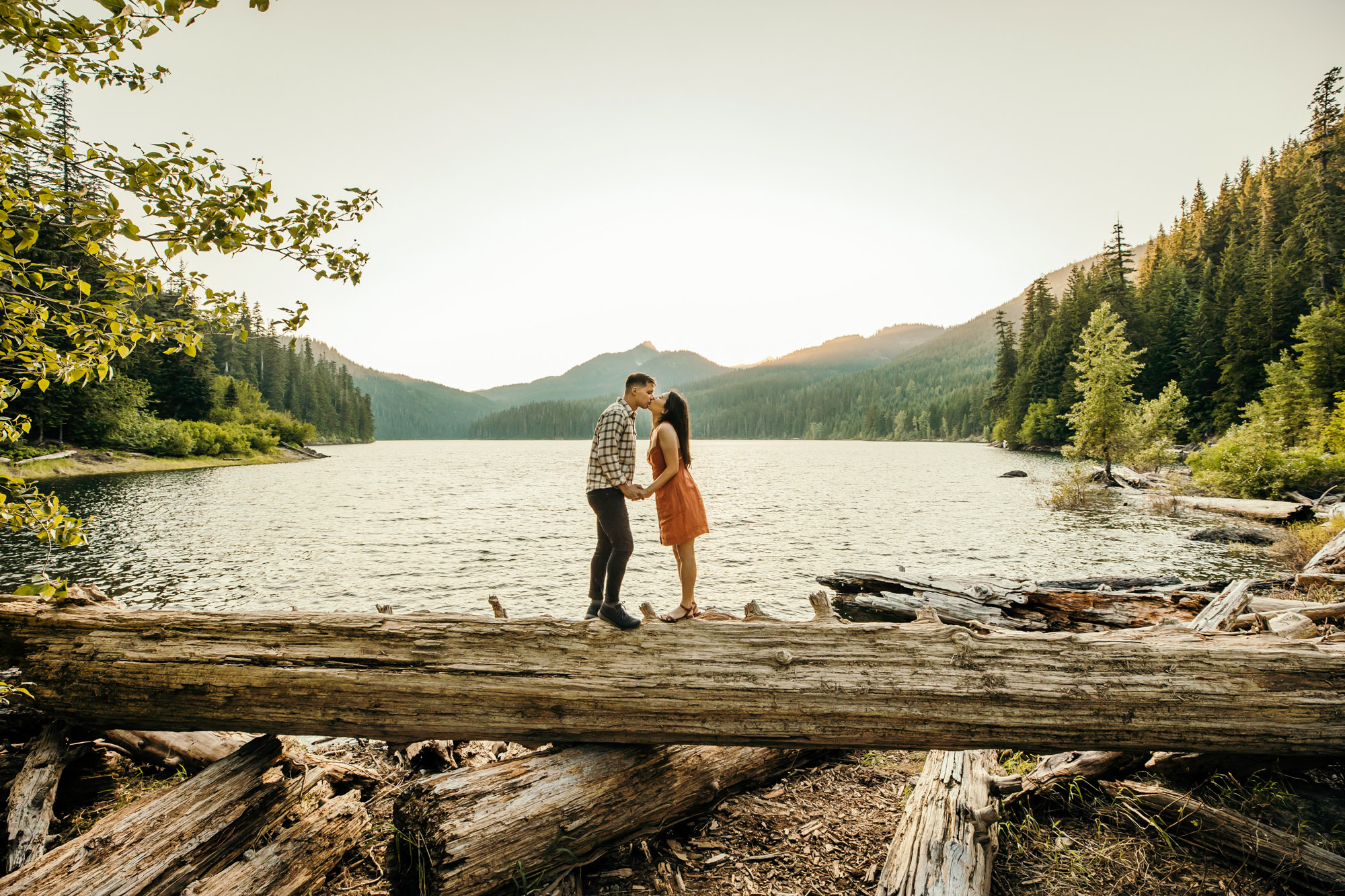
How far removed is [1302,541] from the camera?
15805 millimetres

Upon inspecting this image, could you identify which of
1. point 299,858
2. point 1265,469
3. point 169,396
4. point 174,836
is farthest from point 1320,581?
point 169,396

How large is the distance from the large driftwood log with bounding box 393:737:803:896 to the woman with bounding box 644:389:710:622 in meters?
2.31

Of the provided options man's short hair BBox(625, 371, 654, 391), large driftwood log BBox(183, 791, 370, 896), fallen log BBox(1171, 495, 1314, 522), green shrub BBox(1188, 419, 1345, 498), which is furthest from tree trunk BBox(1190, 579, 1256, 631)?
green shrub BBox(1188, 419, 1345, 498)

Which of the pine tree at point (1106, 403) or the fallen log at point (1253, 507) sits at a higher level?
the pine tree at point (1106, 403)

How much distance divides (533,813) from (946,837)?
2654 millimetres

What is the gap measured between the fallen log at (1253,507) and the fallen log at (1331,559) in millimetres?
11081

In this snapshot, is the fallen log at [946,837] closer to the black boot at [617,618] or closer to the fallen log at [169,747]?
the black boot at [617,618]

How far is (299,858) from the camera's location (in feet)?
12.5

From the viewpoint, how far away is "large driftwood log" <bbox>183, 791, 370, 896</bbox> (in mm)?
3510

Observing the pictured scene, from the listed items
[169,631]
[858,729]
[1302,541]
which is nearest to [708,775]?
[858,729]

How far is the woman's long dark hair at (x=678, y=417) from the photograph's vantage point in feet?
21.7

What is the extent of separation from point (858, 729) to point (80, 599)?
6.03 m

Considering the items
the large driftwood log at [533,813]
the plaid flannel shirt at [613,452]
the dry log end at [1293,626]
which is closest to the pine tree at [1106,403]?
the dry log end at [1293,626]

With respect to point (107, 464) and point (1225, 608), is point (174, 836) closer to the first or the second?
point (1225, 608)
